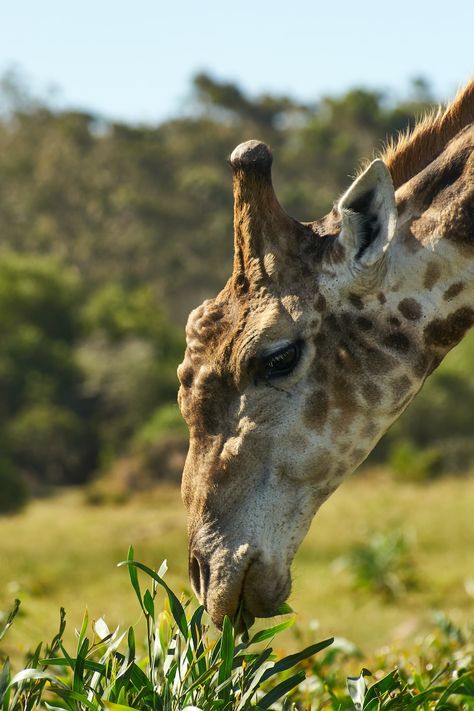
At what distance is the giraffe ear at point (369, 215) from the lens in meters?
5.29

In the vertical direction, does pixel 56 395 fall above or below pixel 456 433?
above

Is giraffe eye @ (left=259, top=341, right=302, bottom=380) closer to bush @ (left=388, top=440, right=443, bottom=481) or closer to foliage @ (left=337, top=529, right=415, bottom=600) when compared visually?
foliage @ (left=337, top=529, right=415, bottom=600)

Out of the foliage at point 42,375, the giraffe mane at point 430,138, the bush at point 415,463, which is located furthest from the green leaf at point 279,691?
the foliage at point 42,375

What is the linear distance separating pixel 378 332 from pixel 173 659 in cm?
188

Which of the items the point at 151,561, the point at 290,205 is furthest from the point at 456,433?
the point at 151,561

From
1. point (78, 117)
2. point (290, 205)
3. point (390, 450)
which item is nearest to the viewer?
point (390, 450)

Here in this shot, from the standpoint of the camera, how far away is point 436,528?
25344 mm

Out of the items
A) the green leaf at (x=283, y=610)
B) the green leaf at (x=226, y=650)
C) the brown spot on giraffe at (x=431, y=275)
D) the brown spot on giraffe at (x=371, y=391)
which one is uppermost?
the brown spot on giraffe at (x=431, y=275)

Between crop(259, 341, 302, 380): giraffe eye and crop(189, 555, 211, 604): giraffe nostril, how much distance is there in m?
0.96

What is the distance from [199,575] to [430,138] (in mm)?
2601

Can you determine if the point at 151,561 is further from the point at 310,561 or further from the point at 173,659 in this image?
the point at 173,659

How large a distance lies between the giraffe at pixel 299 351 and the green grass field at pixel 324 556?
5.81 m

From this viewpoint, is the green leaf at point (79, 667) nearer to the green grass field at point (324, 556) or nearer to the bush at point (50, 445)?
the green grass field at point (324, 556)

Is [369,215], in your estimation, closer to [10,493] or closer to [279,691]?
[279,691]
